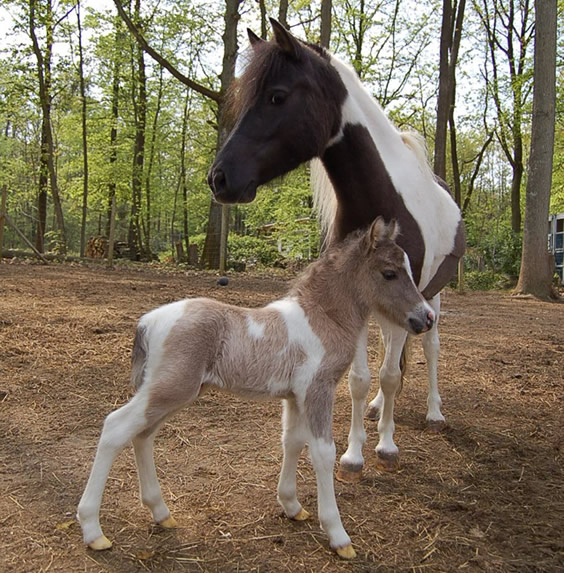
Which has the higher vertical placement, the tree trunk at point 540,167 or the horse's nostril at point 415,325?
the tree trunk at point 540,167

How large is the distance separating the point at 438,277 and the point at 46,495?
123 inches

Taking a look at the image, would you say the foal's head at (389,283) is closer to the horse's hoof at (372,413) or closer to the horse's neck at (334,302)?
the horse's neck at (334,302)

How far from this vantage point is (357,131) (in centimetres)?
361

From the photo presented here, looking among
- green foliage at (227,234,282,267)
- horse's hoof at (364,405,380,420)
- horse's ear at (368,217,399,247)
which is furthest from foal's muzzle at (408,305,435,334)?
green foliage at (227,234,282,267)

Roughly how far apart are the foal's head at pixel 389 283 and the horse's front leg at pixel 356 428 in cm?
58

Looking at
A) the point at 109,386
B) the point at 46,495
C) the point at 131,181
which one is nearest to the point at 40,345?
the point at 109,386

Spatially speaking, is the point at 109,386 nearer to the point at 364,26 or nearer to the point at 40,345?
the point at 40,345

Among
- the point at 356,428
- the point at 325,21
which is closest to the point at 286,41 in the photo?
the point at 356,428

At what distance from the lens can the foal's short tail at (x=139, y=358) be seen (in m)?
2.75

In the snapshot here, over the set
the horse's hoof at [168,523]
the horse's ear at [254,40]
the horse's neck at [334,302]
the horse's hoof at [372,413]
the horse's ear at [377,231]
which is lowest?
the horse's hoof at [372,413]

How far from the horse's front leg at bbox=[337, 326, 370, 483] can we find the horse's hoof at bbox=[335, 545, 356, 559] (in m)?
0.91

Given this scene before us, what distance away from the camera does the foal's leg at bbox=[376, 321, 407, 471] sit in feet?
12.7

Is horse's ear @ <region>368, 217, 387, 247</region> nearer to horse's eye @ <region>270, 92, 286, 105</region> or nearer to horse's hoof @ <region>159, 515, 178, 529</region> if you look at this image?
horse's eye @ <region>270, 92, 286, 105</region>

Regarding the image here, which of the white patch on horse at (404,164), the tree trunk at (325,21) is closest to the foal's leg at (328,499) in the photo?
the white patch on horse at (404,164)
